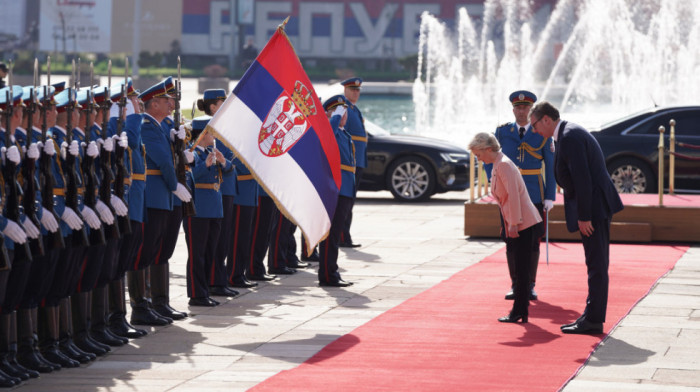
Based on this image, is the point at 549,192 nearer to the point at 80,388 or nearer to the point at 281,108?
the point at 281,108

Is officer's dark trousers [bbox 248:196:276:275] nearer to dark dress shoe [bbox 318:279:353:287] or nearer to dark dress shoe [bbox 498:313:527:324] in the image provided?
dark dress shoe [bbox 318:279:353:287]

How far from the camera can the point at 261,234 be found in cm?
1196

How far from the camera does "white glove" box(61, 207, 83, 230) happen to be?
25.8 ft

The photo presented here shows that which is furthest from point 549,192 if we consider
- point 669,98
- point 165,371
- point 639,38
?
point 639,38

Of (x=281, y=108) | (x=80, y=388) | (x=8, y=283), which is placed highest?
(x=281, y=108)

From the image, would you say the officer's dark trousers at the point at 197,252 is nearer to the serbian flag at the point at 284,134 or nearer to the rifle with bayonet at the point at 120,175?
the serbian flag at the point at 284,134

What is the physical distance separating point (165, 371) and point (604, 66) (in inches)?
1813

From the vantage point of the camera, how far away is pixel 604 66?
52094 mm

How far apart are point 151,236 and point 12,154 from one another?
2.32 metres

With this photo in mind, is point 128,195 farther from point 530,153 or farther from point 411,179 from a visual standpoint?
point 411,179

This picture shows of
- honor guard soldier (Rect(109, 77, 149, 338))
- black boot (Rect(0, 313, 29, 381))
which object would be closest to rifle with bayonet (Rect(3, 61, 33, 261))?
black boot (Rect(0, 313, 29, 381))

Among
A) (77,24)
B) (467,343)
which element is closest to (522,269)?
(467,343)

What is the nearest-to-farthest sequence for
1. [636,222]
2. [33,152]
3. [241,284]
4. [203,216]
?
[33,152] → [203,216] → [241,284] → [636,222]

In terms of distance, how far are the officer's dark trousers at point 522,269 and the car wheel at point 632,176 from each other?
8733 mm
